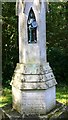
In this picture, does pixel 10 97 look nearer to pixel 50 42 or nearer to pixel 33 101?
pixel 33 101

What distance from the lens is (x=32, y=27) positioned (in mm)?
5531

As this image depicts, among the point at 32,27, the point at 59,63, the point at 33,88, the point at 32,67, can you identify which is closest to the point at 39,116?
the point at 33,88

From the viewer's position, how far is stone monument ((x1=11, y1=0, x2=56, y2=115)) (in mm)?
5414

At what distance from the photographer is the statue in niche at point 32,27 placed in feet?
18.1

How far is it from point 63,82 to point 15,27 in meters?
3.27

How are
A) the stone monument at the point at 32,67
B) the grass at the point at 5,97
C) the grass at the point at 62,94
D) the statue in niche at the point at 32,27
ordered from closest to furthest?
the stone monument at the point at 32,67, the statue in niche at the point at 32,27, the grass at the point at 5,97, the grass at the point at 62,94

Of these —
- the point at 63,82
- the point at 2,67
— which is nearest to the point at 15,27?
the point at 2,67

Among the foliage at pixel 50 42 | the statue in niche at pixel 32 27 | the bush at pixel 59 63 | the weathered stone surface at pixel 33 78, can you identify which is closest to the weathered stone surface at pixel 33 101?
the weathered stone surface at pixel 33 78

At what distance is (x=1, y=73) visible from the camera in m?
12.0

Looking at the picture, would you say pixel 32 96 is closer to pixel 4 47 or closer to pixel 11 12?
pixel 4 47

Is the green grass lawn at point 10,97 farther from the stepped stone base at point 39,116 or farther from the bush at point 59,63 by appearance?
the stepped stone base at point 39,116

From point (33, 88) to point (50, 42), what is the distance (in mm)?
8061

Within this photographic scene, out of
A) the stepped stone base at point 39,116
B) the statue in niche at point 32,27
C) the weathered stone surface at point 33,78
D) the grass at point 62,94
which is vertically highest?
the statue in niche at point 32,27

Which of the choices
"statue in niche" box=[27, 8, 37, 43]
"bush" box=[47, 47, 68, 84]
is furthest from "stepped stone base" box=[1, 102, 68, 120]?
"bush" box=[47, 47, 68, 84]
